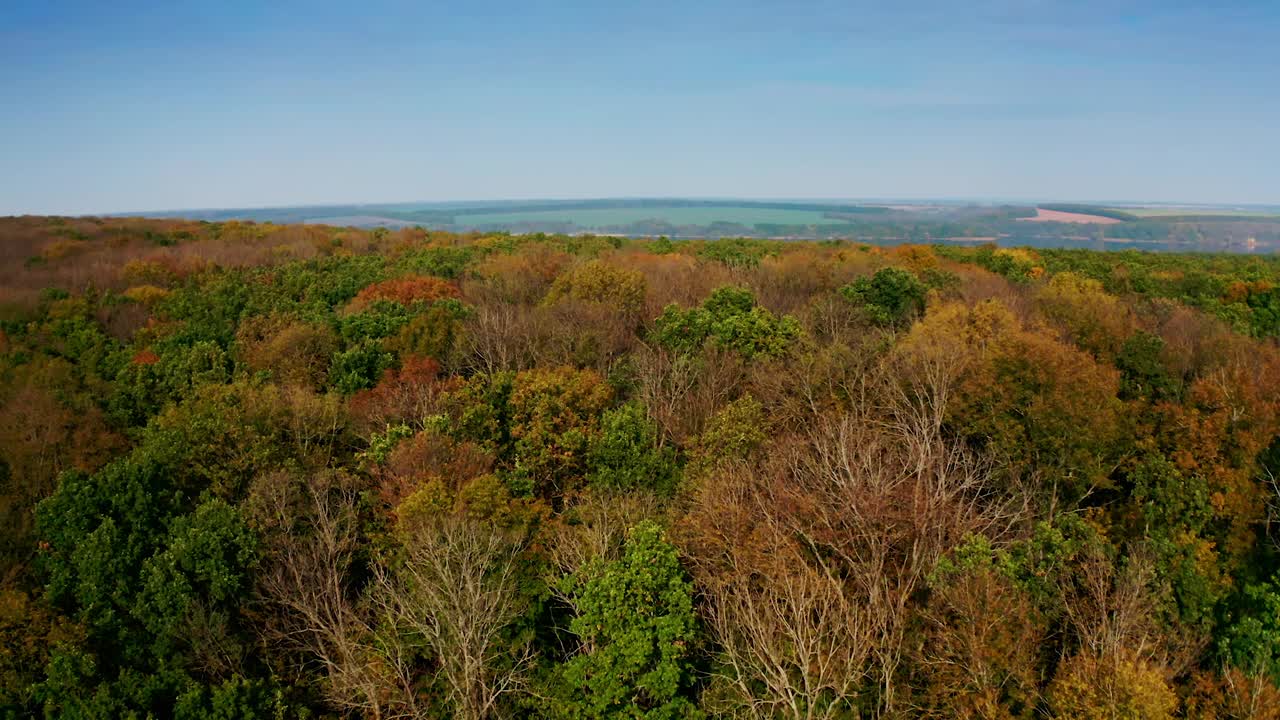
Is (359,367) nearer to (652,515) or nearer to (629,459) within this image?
(629,459)

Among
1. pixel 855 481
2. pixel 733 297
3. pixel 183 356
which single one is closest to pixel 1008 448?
pixel 855 481

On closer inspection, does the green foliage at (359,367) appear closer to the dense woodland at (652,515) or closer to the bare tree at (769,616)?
the dense woodland at (652,515)

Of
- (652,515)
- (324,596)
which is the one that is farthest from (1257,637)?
(324,596)

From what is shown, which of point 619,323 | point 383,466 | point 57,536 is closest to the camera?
point 57,536

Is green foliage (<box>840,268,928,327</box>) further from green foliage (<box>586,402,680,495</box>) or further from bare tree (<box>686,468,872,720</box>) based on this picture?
bare tree (<box>686,468,872,720</box>)

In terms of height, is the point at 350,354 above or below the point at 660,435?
above

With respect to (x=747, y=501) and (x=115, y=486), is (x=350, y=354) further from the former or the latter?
(x=747, y=501)

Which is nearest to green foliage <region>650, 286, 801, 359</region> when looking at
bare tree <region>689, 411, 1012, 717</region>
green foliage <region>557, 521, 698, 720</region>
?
bare tree <region>689, 411, 1012, 717</region>
